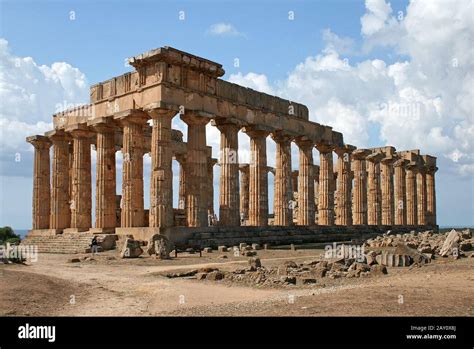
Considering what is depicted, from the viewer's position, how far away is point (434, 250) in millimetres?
21953

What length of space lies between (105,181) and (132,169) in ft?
9.92

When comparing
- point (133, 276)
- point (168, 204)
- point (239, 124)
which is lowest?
point (133, 276)

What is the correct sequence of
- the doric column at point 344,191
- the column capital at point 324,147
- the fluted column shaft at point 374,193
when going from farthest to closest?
1. the fluted column shaft at point 374,193
2. the doric column at point 344,191
3. the column capital at point 324,147

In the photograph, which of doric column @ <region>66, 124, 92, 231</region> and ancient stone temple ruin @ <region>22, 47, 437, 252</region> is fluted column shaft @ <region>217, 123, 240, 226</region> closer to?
ancient stone temple ruin @ <region>22, 47, 437, 252</region>

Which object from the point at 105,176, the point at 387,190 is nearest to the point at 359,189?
the point at 387,190

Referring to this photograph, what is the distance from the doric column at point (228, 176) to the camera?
30.5 m

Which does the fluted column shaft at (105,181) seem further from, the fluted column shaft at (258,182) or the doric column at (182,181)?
the doric column at (182,181)

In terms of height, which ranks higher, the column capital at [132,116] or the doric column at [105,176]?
the column capital at [132,116]

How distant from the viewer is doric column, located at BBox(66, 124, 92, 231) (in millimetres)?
31525

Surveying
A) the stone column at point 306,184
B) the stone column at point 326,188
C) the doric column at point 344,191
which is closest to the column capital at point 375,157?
the doric column at point 344,191

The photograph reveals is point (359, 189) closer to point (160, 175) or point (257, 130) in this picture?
point (257, 130)
